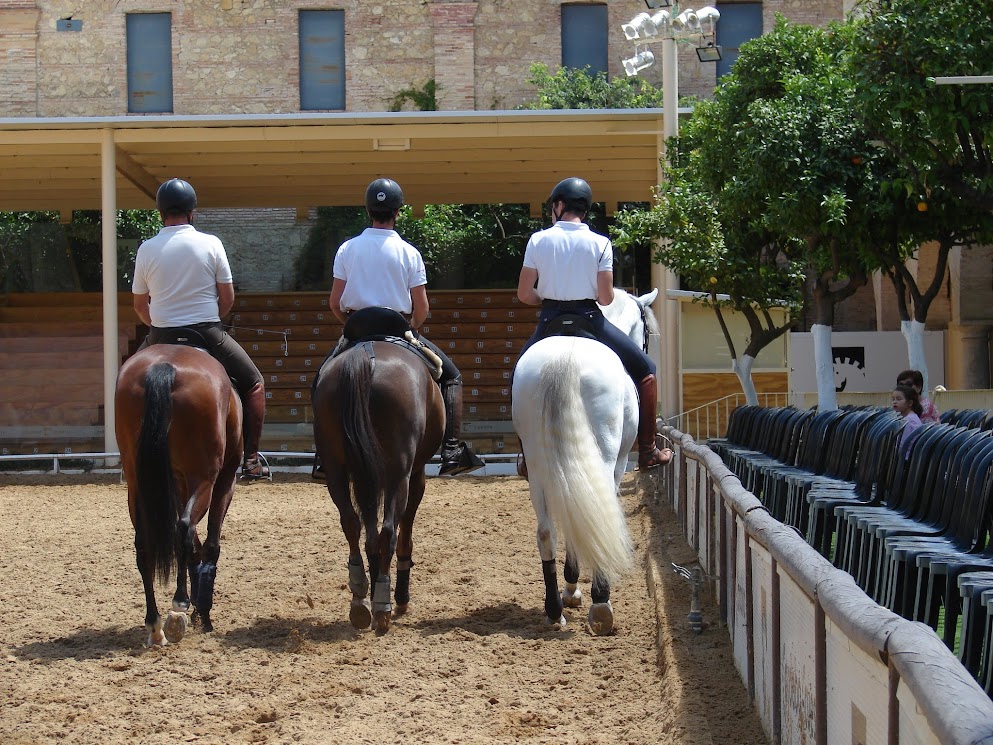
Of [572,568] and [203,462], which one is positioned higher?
[203,462]

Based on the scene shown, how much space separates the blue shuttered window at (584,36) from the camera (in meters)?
36.2

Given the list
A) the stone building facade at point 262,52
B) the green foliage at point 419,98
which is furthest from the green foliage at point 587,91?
the green foliage at point 419,98

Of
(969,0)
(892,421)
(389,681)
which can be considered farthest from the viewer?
(969,0)

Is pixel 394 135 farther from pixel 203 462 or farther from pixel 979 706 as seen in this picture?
pixel 979 706

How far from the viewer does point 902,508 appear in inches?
251

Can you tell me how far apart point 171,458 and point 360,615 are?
129 cm

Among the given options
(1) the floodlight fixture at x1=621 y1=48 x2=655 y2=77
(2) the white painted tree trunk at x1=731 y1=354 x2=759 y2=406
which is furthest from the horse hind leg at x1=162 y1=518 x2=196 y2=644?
(1) the floodlight fixture at x1=621 y1=48 x2=655 y2=77

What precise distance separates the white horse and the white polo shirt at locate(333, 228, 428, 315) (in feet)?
2.91

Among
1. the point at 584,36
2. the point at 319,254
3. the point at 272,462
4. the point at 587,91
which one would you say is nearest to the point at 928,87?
the point at 272,462

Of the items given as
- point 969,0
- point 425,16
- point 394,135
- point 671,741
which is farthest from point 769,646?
point 425,16

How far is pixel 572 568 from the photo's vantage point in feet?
22.5

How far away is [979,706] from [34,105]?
3820 cm

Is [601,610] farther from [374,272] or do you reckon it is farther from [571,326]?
[374,272]

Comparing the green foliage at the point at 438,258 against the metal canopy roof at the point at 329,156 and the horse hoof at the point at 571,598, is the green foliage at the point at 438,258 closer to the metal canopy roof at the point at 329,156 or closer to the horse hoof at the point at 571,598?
the metal canopy roof at the point at 329,156
